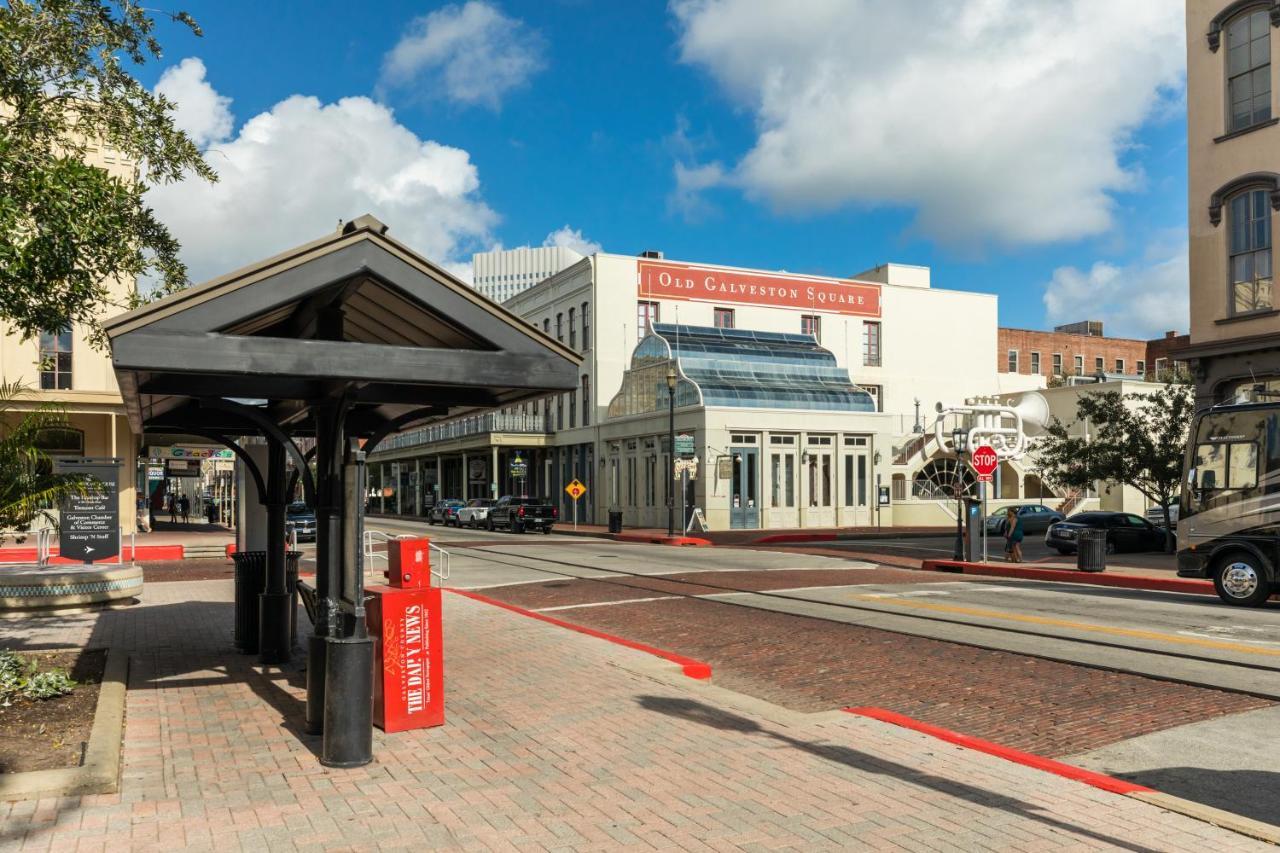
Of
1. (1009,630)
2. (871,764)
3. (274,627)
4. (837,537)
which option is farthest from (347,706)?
(837,537)

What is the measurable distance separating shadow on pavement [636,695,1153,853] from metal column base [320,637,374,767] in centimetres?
243

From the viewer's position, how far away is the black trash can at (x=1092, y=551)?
70.2 ft

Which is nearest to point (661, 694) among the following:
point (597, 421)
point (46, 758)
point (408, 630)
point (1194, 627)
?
point (408, 630)

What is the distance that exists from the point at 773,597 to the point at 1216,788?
A: 429 inches

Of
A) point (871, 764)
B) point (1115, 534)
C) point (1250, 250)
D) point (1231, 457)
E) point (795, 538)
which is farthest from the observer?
point (795, 538)

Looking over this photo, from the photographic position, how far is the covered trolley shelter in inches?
254

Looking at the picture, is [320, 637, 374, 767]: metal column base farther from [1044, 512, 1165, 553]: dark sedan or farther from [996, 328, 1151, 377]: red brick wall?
[996, 328, 1151, 377]: red brick wall

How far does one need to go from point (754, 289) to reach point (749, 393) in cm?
1282

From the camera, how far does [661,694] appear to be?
8.71 meters

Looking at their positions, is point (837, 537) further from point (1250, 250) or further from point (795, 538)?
point (1250, 250)

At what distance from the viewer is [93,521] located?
60.6ft

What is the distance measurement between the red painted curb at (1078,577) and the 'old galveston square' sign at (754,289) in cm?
3014

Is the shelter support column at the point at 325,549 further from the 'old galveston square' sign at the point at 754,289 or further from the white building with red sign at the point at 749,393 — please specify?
the 'old galveston square' sign at the point at 754,289

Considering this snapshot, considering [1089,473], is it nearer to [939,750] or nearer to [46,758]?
[939,750]
